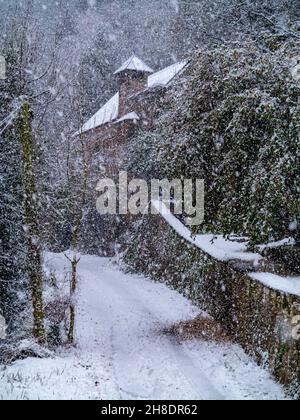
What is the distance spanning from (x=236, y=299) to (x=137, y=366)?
11.1 feet

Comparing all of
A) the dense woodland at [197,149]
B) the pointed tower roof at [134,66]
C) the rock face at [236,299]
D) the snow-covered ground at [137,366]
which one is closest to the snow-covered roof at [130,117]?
the pointed tower roof at [134,66]

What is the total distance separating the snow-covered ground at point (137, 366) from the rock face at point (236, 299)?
443mm

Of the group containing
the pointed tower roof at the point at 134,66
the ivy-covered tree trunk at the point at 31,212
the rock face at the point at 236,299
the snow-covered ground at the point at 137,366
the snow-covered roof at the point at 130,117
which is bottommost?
the snow-covered ground at the point at 137,366

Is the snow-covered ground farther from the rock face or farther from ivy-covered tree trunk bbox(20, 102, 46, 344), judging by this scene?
ivy-covered tree trunk bbox(20, 102, 46, 344)

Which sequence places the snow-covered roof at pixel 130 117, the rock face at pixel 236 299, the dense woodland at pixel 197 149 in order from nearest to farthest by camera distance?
the rock face at pixel 236 299
the dense woodland at pixel 197 149
the snow-covered roof at pixel 130 117

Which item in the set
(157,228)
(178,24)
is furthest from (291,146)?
(178,24)

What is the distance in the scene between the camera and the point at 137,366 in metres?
10.8

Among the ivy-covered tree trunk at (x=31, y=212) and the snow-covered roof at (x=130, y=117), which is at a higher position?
the snow-covered roof at (x=130, y=117)

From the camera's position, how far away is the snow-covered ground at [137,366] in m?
8.19

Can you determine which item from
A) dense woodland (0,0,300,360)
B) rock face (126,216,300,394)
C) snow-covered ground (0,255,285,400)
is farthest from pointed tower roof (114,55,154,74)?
snow-covered ground (0,255,285,400)

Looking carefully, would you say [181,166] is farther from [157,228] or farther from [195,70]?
[157,228]

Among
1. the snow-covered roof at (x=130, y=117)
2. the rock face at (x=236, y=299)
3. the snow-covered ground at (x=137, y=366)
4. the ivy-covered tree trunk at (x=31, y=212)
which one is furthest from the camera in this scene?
the snow-covered roof at (x=130, y=117)

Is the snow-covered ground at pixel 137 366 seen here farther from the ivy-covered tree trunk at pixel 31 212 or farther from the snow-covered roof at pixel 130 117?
the snow-covered roof at pixel 130 117
